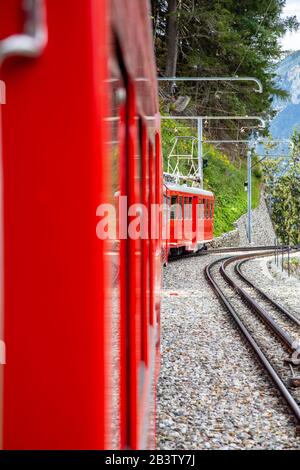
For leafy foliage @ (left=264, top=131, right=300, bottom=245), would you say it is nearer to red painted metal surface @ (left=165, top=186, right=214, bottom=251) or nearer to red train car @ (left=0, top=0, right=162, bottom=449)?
red painted metal surface @ (left=165, top=186, right=214, bottom=251)

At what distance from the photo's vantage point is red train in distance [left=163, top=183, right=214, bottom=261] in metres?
20.0

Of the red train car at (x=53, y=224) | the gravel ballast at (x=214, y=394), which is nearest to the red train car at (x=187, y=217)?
the gravel ballast at (x=214, y=394)

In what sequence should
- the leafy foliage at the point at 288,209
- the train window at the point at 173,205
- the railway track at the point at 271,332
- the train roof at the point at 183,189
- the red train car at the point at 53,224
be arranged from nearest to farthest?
the red train car at the point at 53,224 → the railway track at the point at 271,332 → the train roof at the point at 183,189 → the train window at the point at 173,205 → the leafy foliage at the point at 288,209

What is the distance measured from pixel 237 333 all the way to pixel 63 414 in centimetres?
900

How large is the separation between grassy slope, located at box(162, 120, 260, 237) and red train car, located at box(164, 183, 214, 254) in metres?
9.61

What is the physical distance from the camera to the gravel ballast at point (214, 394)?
5441 millimetres

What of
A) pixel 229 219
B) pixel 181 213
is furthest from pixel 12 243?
pixel 229 219

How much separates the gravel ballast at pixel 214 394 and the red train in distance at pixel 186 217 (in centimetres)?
809

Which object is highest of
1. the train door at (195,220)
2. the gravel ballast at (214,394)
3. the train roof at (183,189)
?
the train roof at (183,189)

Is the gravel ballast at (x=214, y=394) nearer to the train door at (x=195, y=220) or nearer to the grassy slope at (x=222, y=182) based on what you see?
the train door at (x=195, y=220)

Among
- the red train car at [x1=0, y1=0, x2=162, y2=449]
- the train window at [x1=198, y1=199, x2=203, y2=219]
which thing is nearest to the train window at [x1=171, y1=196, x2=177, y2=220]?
the train window at [x1=198, y1=199, x2=203, y2=219]

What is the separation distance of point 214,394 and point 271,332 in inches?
152

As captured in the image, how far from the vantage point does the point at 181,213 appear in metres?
21.5

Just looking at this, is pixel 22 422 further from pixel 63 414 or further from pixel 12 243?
pixel 12 243
